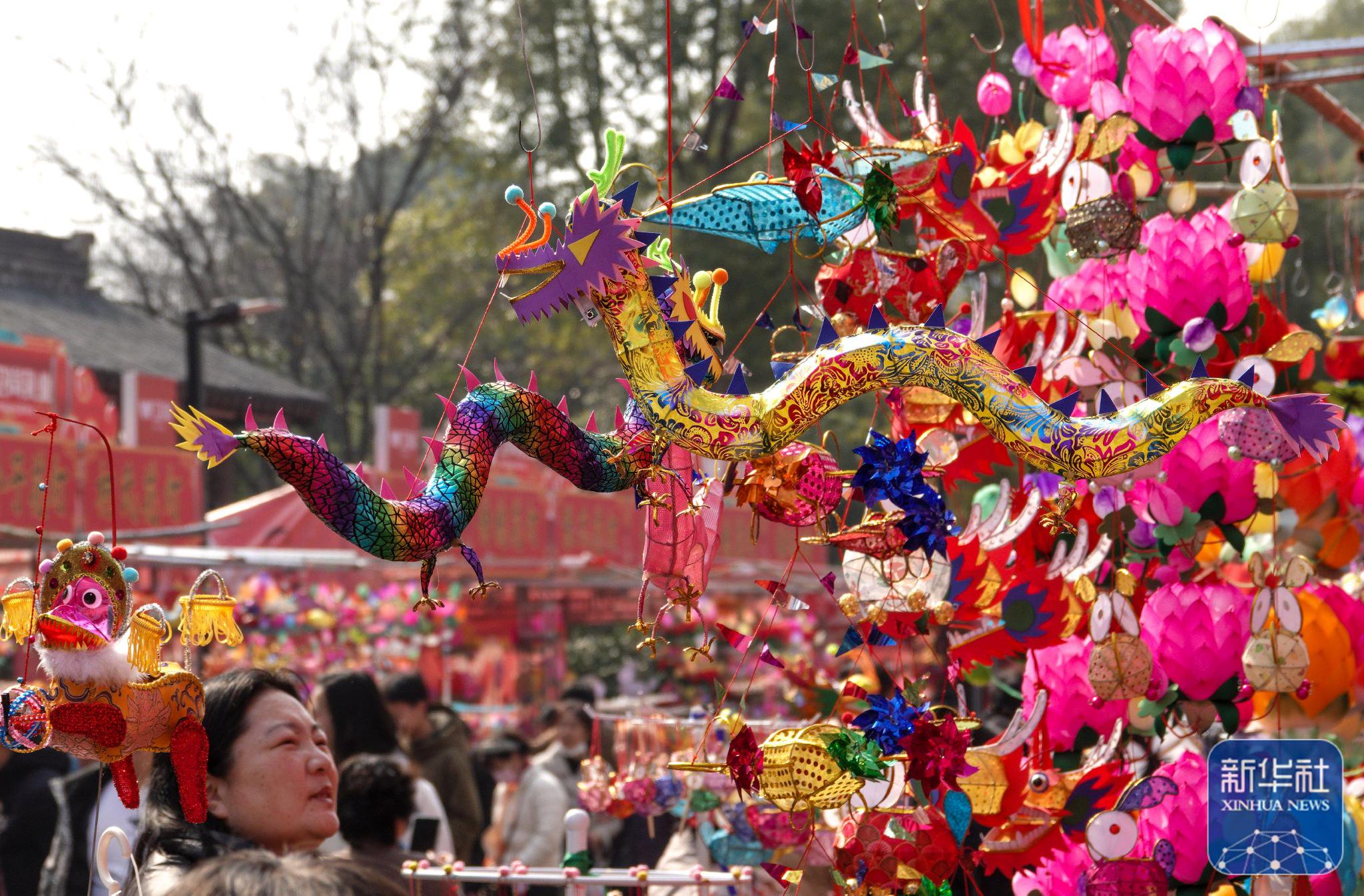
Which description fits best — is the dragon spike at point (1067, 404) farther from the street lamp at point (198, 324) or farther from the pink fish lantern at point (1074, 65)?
the street lamp at point (198, 324)

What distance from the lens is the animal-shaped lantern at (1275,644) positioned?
2592 mm

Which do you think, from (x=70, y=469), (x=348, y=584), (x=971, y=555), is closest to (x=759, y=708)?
(x=348, y=584)

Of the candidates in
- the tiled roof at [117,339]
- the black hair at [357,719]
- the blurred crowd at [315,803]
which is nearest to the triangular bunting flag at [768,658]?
the blurred crowd at [315,803]

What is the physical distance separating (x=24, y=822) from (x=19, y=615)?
3277 millimetres

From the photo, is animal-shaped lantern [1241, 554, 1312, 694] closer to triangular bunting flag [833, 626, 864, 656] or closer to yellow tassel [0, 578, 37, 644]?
triangular bunting flag [833, 626, 864, 656]

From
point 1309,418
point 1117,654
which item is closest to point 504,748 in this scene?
point 1117,654

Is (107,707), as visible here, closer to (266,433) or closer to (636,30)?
(266,433)

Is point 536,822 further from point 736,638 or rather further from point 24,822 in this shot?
point 736,638

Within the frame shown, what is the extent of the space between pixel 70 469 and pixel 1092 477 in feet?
26.6

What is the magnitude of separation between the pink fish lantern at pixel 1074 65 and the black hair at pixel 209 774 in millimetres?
1864

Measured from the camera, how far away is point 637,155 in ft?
47.8

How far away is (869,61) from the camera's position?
2.53 metres

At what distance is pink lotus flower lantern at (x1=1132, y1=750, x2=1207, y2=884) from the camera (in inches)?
104

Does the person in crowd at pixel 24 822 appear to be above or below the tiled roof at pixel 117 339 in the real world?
below
